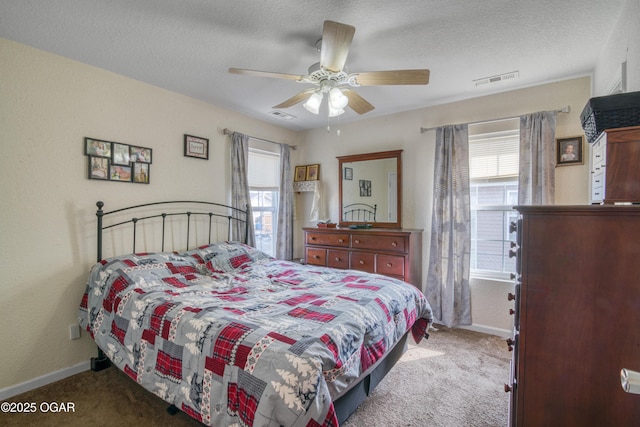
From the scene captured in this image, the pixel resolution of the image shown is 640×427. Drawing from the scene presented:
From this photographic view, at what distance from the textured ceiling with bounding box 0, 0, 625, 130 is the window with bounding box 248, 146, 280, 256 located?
1345mm

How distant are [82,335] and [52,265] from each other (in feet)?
2.18

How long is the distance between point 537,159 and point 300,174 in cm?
306

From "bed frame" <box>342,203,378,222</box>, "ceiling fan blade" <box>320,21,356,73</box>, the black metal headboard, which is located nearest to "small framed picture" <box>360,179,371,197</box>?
"bed frame" <box>342,203,378,222</box>

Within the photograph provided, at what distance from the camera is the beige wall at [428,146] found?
2.91m

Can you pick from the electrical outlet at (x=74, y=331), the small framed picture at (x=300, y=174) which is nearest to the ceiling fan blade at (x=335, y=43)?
the small framed picture at (x=300, y=174)

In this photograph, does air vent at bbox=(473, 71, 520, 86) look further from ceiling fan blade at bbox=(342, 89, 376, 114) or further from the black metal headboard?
the black metal headboard

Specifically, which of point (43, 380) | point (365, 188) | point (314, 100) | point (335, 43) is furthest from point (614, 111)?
point (43, 380)

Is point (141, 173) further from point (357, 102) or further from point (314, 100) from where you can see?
point (357, 102)

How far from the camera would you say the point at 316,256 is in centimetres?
403

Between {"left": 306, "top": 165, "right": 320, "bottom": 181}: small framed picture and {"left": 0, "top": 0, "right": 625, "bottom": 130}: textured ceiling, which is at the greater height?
{"left": 0, "top": 0, "right": 625, "bottom": 130}: textured ceiling

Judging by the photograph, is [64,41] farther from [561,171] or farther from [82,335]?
[561,171]

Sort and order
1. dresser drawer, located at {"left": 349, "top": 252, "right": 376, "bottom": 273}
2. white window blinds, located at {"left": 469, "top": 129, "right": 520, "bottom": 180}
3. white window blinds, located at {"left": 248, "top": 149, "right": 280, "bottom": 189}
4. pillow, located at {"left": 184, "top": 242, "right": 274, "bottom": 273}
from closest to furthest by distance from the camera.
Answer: pillow, located at {"left": 184, "top": 242, "right": 274, "bottom": 273} → white window blinds, located at {"left": 469, "top": 129, "right": 520, "bottom": 180} → dresser drawer, located at {"left": 349, "top": 252, "right": 376, "bottom": 273} → white window blinds, located at {"left": 248, "top": 149, "right": 280, "bottom": 189}

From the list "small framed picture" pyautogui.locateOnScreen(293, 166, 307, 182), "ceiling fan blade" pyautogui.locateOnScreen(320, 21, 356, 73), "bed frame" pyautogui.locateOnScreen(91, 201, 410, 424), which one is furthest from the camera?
"small framed picture" pyautogui.locateOnScreen(293, 166, 307, 182)

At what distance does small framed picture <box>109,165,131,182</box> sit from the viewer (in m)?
2.72
